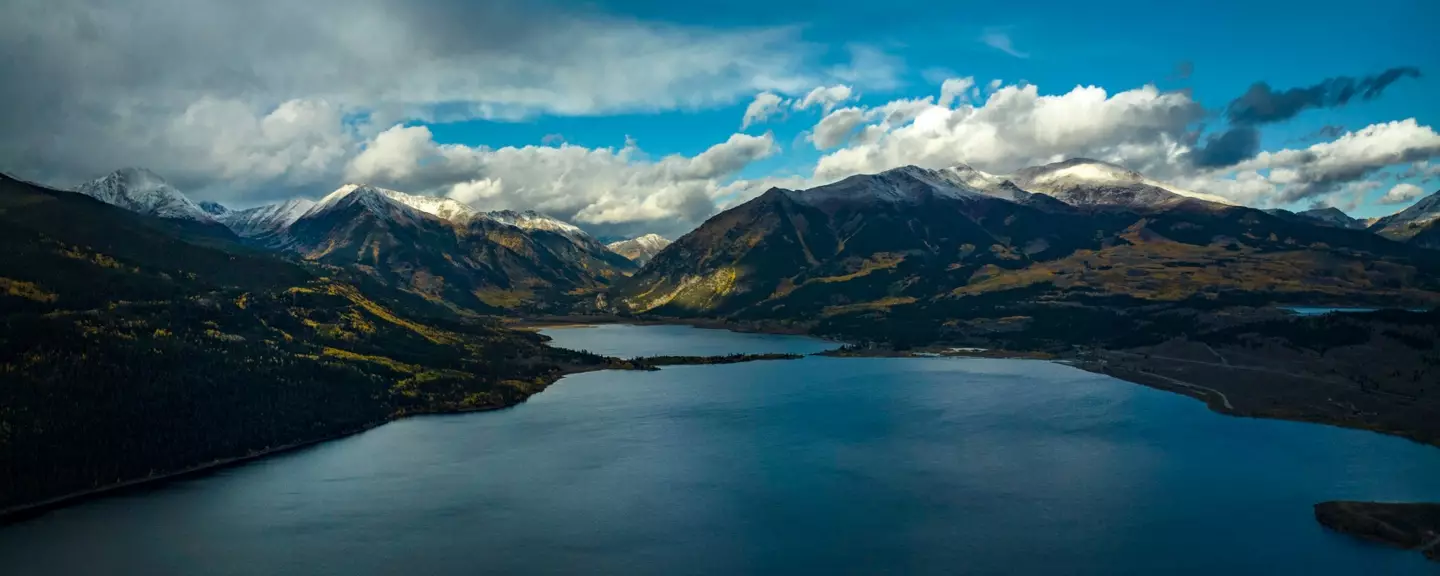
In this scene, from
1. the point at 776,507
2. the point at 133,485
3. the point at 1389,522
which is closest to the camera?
the point at 1389,522

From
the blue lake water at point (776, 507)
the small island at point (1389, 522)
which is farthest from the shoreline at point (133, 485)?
the small island at point (1389, 522)

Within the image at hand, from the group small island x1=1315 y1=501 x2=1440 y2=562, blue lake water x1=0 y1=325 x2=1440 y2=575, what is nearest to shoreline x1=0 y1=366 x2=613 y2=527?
blue lake water x1=0 y1=325 x2=1440 y2=575

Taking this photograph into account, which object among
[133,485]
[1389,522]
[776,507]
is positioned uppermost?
[133,485]

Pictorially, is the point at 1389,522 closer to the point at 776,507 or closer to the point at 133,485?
the point at 776,507

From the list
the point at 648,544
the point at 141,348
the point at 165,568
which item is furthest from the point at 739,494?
the point at 141,348

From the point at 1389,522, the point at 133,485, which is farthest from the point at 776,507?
the point at 133,485

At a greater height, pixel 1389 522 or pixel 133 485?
pixel 133 485

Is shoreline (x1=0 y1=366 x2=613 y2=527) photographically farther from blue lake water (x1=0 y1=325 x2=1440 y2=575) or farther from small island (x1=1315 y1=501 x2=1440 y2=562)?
small island (x1=1315 y1=501 x2=1440 y2=562)

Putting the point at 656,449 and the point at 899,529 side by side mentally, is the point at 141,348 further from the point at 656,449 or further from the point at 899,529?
the point at 899,529
